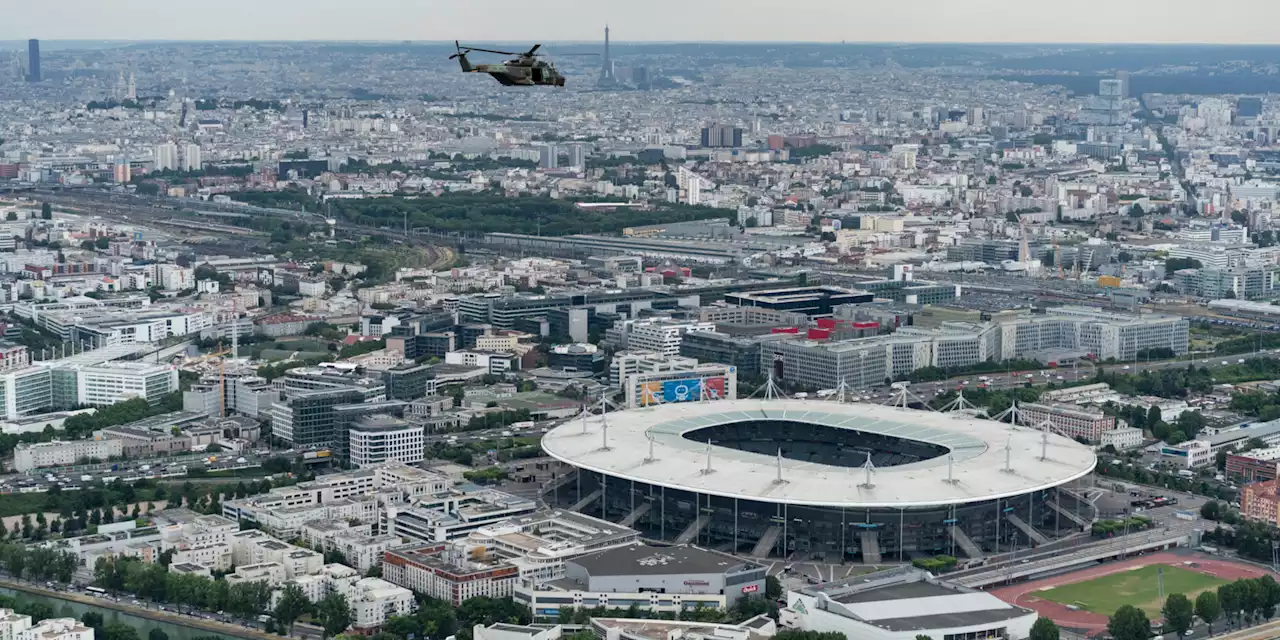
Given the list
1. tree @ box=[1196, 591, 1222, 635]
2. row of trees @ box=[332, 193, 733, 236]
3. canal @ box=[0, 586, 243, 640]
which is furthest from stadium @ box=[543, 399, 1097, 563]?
row of trees @ box=[332, 193, 733, 236]

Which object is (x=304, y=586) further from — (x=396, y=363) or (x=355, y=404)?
(x=396, y=363)

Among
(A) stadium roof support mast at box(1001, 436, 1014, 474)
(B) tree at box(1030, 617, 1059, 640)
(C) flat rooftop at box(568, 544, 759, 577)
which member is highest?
(A) stadium roof support mast at box(1001, 436, 1014, 474)

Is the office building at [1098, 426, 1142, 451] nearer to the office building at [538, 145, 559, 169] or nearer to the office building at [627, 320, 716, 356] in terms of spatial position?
the office building at [627, 320, 716, 356]

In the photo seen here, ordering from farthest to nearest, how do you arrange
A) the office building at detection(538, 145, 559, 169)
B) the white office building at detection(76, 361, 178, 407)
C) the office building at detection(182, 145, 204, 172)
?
the office building at detection(538, 145, 559, 169) → the office building at detection(182, 145, 204, 172) → the white office building at detection(76, 361, 178, 407)

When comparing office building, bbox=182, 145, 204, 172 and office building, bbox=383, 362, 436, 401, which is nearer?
office building, bbox=383, 362, 436, 401

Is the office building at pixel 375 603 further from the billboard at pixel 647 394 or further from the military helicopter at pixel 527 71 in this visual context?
the billboard at pixel 647 394

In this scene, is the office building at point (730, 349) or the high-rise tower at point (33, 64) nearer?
the office building at point (730, 349)

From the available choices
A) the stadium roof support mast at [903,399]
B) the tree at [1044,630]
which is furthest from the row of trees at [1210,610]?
the stadium roof support mast at [903,399]
